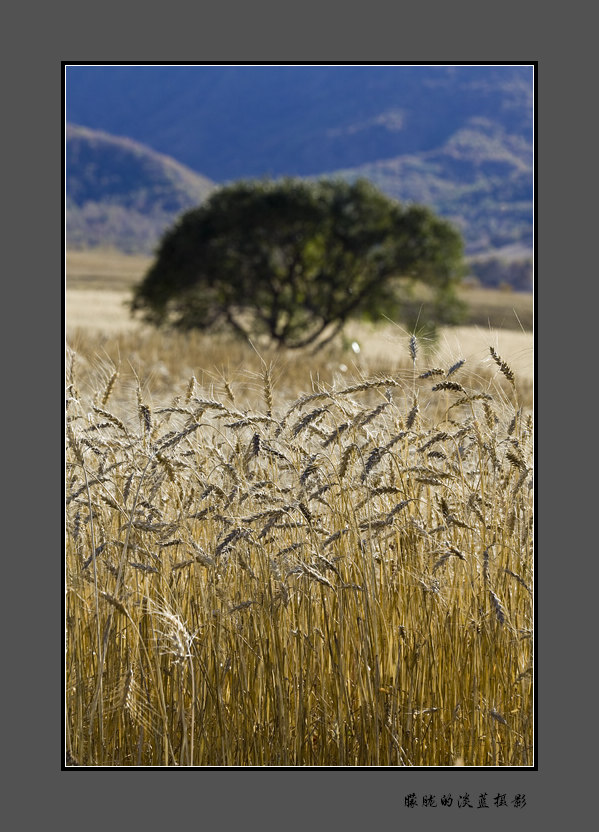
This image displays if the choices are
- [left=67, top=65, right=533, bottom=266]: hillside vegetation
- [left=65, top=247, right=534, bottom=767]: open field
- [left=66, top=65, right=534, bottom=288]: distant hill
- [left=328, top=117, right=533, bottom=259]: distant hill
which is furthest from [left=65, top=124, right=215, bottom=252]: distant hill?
[left=65, top=247, right=534, bottom=767]: open field

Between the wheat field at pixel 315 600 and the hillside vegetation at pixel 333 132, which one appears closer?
the wheat field at pixel 315 600

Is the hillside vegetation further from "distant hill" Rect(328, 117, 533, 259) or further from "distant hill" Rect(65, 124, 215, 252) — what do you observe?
"distant hill" Rect(65, 124, 215, 252)

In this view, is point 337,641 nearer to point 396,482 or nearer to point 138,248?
point 396,482

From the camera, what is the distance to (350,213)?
45.9 ft

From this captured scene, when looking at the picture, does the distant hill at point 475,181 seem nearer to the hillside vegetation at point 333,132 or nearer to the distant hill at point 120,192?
the hillside vegetation at point 333,132

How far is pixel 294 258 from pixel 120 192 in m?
118

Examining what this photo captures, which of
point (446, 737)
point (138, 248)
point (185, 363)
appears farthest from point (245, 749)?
point (138, 248)

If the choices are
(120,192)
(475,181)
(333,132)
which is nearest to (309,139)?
(333,132)

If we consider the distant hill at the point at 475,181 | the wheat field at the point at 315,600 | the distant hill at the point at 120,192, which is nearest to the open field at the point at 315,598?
the wheat field at the point at 315,600

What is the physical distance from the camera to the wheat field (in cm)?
253

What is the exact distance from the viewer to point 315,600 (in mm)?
2654

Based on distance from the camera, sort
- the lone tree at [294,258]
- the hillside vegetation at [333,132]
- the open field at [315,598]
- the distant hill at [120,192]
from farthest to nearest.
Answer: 1. the distant hill at [120,192]
2. the hillside vegetation at [333,132]
3. the lone tree at [294,258]
4. the open field at [315,598]

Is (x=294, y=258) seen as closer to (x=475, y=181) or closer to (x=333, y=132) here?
(x=475, y=181)

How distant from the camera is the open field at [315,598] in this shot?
8.29 ft
